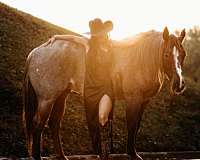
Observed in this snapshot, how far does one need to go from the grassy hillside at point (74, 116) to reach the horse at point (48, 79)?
2.82m

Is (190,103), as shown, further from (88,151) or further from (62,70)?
(62,70)

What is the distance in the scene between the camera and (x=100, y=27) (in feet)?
19.9

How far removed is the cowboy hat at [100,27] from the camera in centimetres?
607

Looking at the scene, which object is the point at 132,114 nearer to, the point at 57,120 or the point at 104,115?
the point at 104,115

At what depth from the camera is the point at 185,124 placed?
14203 mm

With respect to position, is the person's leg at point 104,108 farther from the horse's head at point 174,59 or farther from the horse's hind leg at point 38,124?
the horse's hind leg at point 38,124

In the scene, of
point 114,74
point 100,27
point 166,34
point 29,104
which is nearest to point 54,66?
point 29,104

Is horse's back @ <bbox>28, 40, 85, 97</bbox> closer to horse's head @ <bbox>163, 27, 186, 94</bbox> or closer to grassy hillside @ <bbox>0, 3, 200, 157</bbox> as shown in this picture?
horse's head @ <bbox>163, 27, 186, 94</bbox>

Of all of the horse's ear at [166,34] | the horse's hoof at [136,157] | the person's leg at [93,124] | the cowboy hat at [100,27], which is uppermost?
the cowboy hat at [100,27]

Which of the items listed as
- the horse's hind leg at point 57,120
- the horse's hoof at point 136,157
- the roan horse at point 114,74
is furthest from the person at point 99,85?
the horse's hind leg at point 57,120

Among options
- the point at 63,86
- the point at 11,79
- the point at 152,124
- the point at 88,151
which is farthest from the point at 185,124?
the point at 63,86

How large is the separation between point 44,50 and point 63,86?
2.24 feet

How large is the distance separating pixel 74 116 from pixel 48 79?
5701 mm

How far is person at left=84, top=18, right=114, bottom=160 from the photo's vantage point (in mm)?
5934
